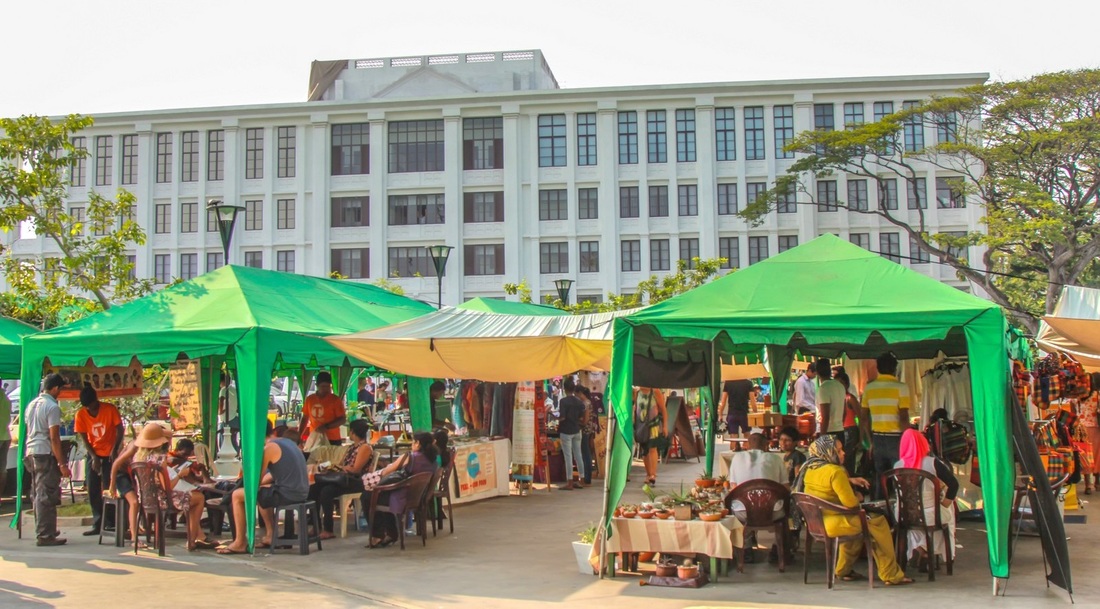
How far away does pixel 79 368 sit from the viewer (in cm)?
1379

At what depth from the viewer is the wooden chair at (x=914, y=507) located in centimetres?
895

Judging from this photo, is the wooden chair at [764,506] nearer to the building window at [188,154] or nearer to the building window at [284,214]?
the building window at [284,214]

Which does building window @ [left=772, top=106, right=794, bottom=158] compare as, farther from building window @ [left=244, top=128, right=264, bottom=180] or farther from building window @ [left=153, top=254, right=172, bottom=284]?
building window @ [left=153, top=254, right=172, bottom=284]

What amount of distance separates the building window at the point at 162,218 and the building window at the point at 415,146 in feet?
39.5

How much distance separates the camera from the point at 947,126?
131 ft

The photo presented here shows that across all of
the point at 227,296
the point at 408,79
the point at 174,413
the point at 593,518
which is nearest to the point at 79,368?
the point at 174,413

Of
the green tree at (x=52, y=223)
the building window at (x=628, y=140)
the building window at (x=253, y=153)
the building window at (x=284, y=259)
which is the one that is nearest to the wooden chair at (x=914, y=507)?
the green tree at (x=52, y=223)

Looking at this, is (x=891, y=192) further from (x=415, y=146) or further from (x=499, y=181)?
(x=415, y=146)

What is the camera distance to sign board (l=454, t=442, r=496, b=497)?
14633 millimetres

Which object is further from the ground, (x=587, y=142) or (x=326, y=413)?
(x=587, y=142)

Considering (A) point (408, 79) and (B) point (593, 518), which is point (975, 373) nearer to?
(B) point (593, 518)

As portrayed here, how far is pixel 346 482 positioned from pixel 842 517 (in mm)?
5838

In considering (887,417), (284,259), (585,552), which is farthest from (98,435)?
(284,259)

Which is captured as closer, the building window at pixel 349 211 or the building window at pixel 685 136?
the building window at pixel 685 136
